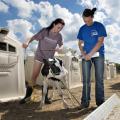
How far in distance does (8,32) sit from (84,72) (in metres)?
2.25

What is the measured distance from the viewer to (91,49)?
6480mm

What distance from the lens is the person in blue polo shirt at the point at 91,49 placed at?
6348 millimetres

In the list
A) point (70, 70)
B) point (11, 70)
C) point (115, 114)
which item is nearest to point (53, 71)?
point (115, 114)

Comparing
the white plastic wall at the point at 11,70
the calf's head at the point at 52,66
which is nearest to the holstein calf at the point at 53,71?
the calf's head at the point at 52,66

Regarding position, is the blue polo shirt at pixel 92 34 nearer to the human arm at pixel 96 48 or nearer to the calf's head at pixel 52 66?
the human arm at pixel 96 48

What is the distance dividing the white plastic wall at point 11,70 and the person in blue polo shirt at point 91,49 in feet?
6.12

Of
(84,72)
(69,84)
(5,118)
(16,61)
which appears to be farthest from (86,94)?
(69,84)

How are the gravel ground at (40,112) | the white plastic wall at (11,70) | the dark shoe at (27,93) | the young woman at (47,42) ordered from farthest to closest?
1. the white plastic wall at (11,70)
2. the dark shoe at (27,93)
3. the young woman at (47,42)
4. the gravel ground at (40,112)

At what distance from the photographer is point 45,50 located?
6934 millimetres

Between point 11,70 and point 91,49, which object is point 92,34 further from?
point 11,70

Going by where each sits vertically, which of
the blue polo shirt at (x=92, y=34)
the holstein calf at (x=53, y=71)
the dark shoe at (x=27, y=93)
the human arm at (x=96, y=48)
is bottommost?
the dark shoe at (x=27, y=93)

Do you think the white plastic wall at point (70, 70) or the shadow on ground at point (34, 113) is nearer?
the shadow on ground at point (34, 113)

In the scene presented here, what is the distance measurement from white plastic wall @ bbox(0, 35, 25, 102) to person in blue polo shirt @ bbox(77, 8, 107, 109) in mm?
1864

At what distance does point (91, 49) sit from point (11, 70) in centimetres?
221
